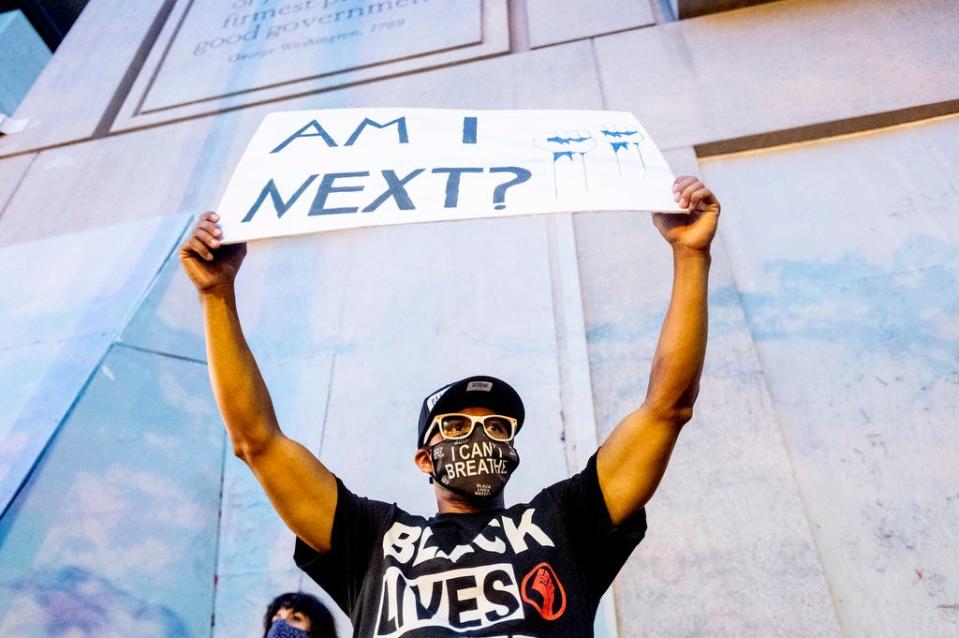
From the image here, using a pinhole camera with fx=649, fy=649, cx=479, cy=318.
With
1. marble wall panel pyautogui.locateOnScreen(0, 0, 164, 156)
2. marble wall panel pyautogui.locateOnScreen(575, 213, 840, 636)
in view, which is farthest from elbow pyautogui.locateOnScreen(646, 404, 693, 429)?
marble wall panel pyautogui.locateOnScreen(0, 0, 164, 156)

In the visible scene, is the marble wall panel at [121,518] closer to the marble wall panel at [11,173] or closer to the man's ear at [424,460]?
the man's ear at [424,460]

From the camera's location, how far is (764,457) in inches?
101

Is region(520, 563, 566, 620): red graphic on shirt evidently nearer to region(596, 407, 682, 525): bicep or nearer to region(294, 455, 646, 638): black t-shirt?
region(294, 455, 646, 638): black t-shirt

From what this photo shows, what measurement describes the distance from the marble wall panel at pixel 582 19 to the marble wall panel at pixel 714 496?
203 centimetres

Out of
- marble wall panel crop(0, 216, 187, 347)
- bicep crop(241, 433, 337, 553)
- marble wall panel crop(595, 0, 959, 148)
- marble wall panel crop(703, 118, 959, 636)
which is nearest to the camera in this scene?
bicep crop(241, 433, 337, 553)

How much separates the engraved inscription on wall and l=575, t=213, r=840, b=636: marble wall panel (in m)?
2.63

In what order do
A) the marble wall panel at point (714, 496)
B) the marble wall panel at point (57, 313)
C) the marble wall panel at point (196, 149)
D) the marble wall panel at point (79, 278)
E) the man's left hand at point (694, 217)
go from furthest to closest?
the marble wall panel at point (196, 149)
the marble wall panel at point (79, 278)
the marble wall panel at point (57, 313)
the marble wall panel at point (714, 496)
the man's left hand at point (694, 217)

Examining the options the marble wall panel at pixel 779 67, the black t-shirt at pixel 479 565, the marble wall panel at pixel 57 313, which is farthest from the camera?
the marble wall panel at pixel 779 67

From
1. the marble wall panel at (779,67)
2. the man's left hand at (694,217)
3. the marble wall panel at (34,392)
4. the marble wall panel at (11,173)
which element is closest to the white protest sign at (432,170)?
the man's left hand at (694,217)

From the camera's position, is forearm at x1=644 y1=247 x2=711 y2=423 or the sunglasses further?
the sunglasses

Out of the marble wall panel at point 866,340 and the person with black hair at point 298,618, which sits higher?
the marble wall panel at point 866,340

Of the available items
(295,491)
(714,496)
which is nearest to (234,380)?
(295,491)

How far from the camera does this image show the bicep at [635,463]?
1.43m

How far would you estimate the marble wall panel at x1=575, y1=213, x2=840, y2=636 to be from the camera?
2.29 m
